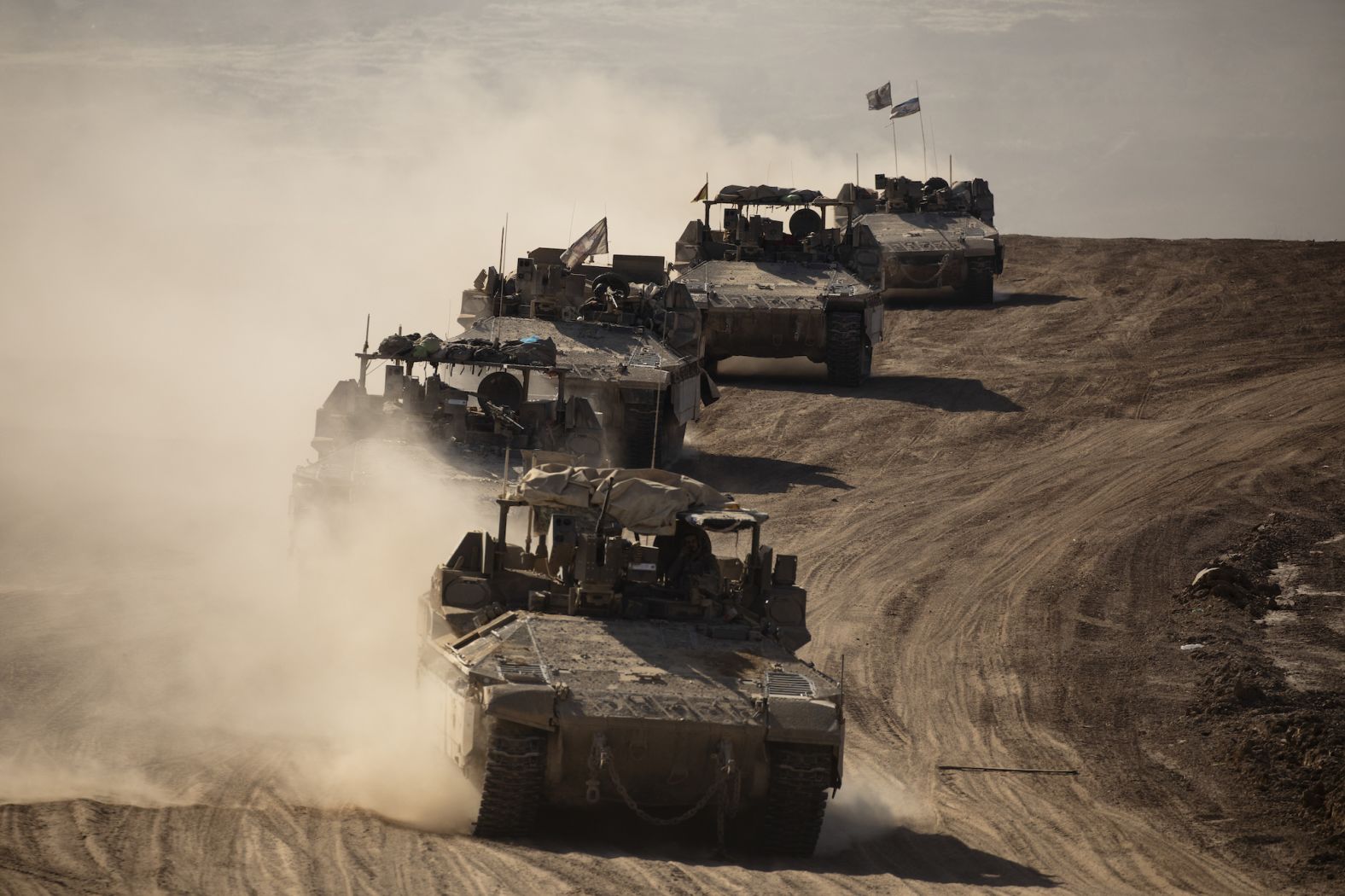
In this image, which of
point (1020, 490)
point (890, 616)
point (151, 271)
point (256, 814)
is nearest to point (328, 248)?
point (151, 271)

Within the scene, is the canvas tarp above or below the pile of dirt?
above

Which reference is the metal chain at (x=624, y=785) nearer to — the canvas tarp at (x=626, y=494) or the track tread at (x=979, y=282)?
the canvas tarp at (x=626, y=494)

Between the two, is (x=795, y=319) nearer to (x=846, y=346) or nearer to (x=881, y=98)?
(x=846, y=346)

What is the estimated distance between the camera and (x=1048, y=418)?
26.0 meters

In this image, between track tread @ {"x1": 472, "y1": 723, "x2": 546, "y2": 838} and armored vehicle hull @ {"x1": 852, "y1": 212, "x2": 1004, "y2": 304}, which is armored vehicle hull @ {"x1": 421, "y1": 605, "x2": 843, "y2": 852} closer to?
track tread @ {"x1": 472, "y1": 723, "x2": 546, "y2": 838}

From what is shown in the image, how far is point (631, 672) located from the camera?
11.1 metres

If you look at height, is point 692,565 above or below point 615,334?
below

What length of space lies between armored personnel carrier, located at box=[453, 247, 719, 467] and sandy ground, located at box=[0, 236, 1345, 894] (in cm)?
120

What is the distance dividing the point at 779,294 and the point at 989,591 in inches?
401

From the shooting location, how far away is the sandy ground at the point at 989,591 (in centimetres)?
1022

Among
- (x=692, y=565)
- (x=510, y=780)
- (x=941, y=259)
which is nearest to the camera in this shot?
(x=510, y=780)

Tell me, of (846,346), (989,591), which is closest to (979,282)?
(846,346)

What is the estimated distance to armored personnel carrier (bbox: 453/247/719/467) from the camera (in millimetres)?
22234

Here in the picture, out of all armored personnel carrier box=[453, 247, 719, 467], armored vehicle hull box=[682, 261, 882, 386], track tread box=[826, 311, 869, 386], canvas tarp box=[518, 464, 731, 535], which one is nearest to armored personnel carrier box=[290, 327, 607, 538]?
armored personnel carrier box=[453, 247, 719, 467]
